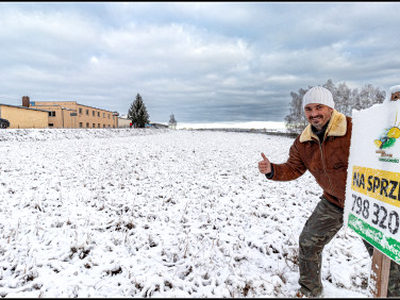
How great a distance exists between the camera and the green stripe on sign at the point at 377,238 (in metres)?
1.88

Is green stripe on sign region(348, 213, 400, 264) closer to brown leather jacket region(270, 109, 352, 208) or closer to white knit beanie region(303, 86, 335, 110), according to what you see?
brown leather jacket region(270, 109, 352, 208)

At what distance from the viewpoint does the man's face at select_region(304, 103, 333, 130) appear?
269 cm

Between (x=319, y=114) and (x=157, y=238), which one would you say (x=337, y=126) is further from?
(x=157, y=238)

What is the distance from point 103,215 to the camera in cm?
534

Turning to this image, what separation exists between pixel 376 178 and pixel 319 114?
0.97 m

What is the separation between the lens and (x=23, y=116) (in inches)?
1431

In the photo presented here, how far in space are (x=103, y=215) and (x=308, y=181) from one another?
7.53m

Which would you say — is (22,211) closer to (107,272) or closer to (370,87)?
(107,272)

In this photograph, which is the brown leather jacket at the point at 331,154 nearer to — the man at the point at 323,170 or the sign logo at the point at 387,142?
the man at the point at 323,170

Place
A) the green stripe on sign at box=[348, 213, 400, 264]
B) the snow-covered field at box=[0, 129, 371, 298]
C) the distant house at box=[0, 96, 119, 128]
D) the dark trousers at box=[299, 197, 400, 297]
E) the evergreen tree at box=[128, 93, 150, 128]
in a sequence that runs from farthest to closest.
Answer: the evergreen tree at box=[128, 93, 150, 128] → the distant house at box=[0, 96, 119, 128] → the snow-covered field at box=[0, 129, 371, 298] → the dark trousers at box=[299, 197, 400, 297] → the green stripe on sign at box=[348, 213, 400, 264]

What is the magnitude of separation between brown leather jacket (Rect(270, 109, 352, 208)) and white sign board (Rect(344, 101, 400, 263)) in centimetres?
12

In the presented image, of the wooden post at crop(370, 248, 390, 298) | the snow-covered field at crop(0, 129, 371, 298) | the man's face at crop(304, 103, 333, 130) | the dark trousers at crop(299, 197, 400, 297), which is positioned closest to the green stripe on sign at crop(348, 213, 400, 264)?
the wooden post at crop(370, 248, 390, 298)

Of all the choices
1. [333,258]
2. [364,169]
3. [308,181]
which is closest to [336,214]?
[364,169]

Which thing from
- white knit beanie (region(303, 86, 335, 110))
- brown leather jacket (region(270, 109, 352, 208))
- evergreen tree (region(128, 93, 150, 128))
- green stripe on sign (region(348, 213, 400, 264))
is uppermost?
evergreen tree (region(128, 93, 150, 128))
